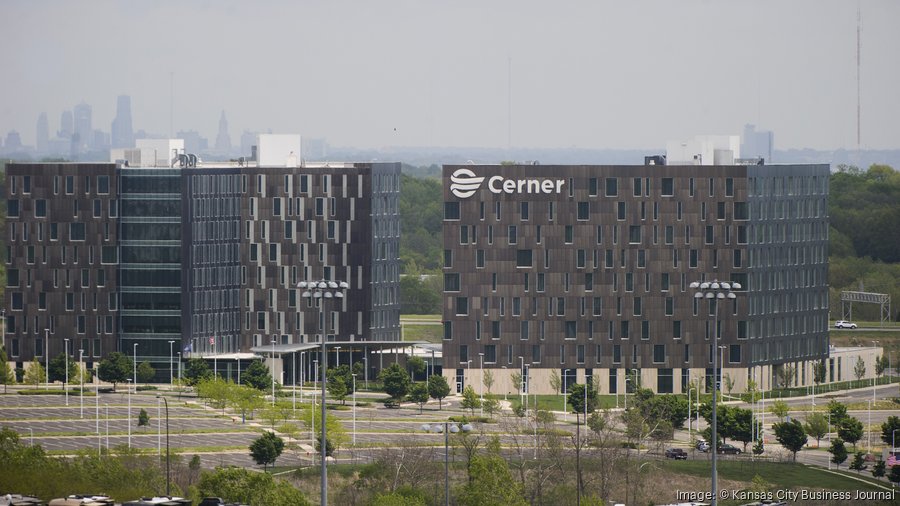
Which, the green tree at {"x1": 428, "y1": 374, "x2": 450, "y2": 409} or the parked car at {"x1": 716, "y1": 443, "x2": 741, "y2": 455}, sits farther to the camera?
the green tree at {"x1": 428, "y1": 374, "x2": 450, "y2": 409}

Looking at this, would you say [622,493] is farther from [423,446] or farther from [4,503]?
[4,503]

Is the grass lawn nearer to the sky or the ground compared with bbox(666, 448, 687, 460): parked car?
nearer to the ground

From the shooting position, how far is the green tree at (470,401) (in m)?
189

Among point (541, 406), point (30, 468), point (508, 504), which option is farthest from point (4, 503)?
point (541, 406)

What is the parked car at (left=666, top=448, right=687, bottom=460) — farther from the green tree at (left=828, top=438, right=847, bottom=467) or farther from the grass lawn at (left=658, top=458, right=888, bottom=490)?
the green tree at (left=828, top=438, right=847, bottom=467)

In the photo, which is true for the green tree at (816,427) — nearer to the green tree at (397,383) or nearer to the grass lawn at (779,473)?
the grass lawn at (779,473)

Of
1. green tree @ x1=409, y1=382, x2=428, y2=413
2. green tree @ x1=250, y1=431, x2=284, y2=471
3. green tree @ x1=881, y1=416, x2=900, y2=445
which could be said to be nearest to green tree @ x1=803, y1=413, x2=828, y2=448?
green tree @ x1=881, y1=416, x2=900, y2=445

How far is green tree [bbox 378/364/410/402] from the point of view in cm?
19550

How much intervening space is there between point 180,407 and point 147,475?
55.9 m

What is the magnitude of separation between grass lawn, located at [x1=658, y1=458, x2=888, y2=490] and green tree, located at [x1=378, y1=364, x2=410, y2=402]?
4066cm

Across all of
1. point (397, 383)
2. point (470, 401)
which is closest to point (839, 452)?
point (470, 401)

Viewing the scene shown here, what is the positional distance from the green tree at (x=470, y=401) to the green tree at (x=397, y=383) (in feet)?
22.5

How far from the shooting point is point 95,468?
440ft

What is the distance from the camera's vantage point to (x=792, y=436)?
538 feet
